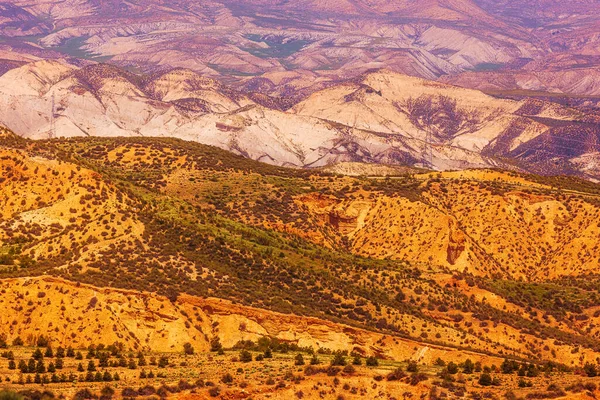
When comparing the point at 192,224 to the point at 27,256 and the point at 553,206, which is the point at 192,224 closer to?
the point at 27,256

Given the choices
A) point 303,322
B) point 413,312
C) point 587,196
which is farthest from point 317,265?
point 587,196

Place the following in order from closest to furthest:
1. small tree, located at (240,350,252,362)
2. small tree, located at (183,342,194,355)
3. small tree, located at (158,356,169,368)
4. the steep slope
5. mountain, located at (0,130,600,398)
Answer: small tree, located at (158,356,169,368) < small tree, located at (240,350,252,362) < small tree, located at (183,342,194,355) < mountain, located at (0,130,600,398) < the steep slope

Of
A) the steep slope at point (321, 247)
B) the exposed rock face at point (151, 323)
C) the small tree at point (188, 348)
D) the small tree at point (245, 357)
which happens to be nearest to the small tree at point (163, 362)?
the small tree at point (245, 357)

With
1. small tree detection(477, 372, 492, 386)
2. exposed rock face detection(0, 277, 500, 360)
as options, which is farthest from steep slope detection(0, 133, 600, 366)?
small tree detection(477, 372, 492, 386)

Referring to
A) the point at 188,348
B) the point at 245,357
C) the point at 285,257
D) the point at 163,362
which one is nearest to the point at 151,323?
the point at 188,348

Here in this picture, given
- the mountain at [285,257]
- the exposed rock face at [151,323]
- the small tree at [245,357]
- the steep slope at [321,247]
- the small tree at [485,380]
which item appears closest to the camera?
the small tree at [485,380]

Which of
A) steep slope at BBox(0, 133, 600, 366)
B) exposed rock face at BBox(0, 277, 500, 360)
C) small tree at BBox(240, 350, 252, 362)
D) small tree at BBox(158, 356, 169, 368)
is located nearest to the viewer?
small tree at BBox(158, 356, 169, 368)

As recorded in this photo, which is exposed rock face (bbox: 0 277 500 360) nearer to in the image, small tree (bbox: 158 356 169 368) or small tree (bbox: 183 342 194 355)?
small tree (bbox: 183 342 194 355)

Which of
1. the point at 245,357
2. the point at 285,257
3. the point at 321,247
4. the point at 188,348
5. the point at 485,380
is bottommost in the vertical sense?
Answer: the point at 188,348

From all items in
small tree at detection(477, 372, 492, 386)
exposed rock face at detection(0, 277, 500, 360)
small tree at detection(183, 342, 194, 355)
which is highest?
small tree at detection(477, 372, 492, 386)

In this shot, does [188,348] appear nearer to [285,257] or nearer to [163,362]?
[163,362]

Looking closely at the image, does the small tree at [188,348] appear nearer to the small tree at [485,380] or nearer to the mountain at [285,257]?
the mountain at [285,257]
